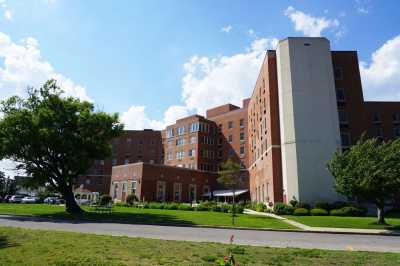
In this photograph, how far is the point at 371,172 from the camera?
73.5 ft

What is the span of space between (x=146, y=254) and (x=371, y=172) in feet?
62.2

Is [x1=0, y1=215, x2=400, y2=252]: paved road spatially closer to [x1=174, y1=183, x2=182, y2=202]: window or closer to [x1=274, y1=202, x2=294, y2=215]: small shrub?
[x1=274, y1=202, x2=294, y2=215]: small shrub

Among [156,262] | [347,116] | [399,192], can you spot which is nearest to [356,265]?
[156,262]

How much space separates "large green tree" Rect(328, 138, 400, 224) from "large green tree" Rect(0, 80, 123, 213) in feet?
73.6

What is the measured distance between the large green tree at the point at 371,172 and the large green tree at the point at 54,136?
73.6 feet

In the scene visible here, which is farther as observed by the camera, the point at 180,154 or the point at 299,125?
Answer: the point at 180,154

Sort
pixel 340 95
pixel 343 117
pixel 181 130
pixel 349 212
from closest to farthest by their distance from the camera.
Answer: pixel 349 212 < pixel 343 117 < pixel 340 95 < pixel 181 130

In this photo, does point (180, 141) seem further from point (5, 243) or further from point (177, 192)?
point (5, 243)

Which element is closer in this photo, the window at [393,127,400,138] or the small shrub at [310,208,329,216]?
the small shrub at [310,208,329,216]

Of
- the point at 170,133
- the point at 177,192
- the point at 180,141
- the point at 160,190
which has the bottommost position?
the point at 177,192

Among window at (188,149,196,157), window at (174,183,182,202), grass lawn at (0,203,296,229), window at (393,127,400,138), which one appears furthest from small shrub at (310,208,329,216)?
window at (188,149,196,157)

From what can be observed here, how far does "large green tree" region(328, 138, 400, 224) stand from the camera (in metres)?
22.0

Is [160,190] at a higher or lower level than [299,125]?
lower

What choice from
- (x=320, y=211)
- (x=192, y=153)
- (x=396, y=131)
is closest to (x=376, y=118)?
(x=396, y=131)
